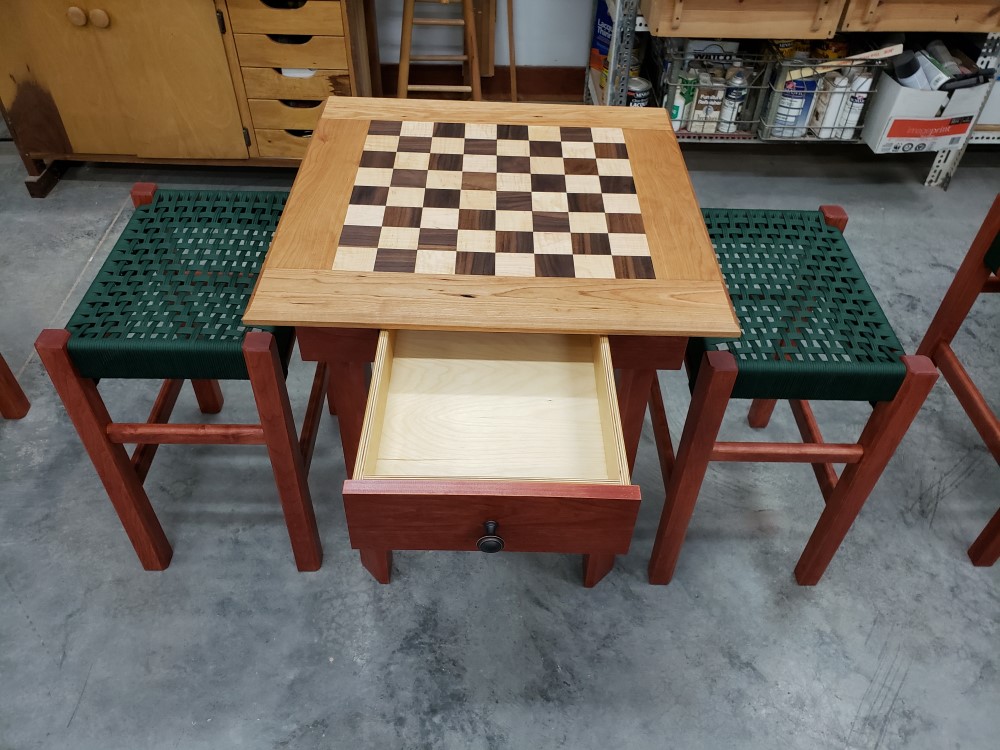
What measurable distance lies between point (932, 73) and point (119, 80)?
296cm

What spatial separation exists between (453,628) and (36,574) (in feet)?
3.33

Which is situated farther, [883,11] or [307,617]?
[883,11]

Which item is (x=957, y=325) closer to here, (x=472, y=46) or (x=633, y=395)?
(x=633, y=395)

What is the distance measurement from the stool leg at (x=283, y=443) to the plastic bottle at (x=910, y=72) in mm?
2565

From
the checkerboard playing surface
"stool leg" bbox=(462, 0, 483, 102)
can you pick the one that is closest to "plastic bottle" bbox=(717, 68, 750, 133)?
"stool leg" bbox=(462, 0, 483, 102)

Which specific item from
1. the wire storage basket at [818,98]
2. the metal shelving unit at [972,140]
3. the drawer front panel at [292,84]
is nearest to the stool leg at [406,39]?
the drawer front panel at [292,84]

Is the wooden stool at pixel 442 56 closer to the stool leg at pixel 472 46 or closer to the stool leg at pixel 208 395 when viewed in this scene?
the stool leg at pixel 472 46

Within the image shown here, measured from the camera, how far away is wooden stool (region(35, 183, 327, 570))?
1.51 m

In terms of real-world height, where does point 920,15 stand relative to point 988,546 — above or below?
above

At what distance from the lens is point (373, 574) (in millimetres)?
1881

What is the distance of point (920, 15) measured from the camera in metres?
2.69

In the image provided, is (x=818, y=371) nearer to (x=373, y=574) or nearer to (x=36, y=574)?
(x=373, y=574)

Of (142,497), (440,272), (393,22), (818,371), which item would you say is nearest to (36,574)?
(142,497)

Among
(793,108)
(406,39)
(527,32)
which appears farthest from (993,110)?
(406,39)
